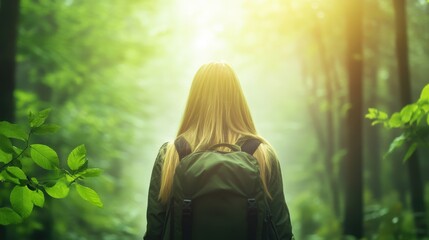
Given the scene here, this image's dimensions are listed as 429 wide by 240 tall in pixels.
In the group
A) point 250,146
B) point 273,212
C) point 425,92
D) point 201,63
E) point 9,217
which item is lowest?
point 273,212

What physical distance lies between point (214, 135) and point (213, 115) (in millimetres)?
134

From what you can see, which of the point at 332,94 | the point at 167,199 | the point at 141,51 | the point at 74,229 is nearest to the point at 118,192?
the point at 74,229

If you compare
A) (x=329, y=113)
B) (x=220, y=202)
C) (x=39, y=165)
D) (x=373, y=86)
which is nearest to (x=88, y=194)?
(x=39, y=165)

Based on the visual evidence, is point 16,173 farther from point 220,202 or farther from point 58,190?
point 220,202

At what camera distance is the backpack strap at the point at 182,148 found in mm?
3176

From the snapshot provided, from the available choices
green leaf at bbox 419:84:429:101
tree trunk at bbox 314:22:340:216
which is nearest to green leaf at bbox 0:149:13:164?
green leaf at bbox 419:84:429:101

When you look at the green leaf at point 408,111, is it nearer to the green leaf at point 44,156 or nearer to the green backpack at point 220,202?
the green backpack at point 220,202

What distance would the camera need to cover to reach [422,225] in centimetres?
761

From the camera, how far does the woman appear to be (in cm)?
314

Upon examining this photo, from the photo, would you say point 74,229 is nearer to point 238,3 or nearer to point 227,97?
point 238,3

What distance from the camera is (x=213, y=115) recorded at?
3291mm

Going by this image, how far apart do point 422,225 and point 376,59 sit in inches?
235

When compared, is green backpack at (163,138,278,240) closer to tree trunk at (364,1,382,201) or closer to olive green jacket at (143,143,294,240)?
olive green jacket at (143,143,294,240)

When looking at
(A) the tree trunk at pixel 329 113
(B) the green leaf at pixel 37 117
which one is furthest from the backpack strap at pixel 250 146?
(A) the tree trunk at pixel 329 113
